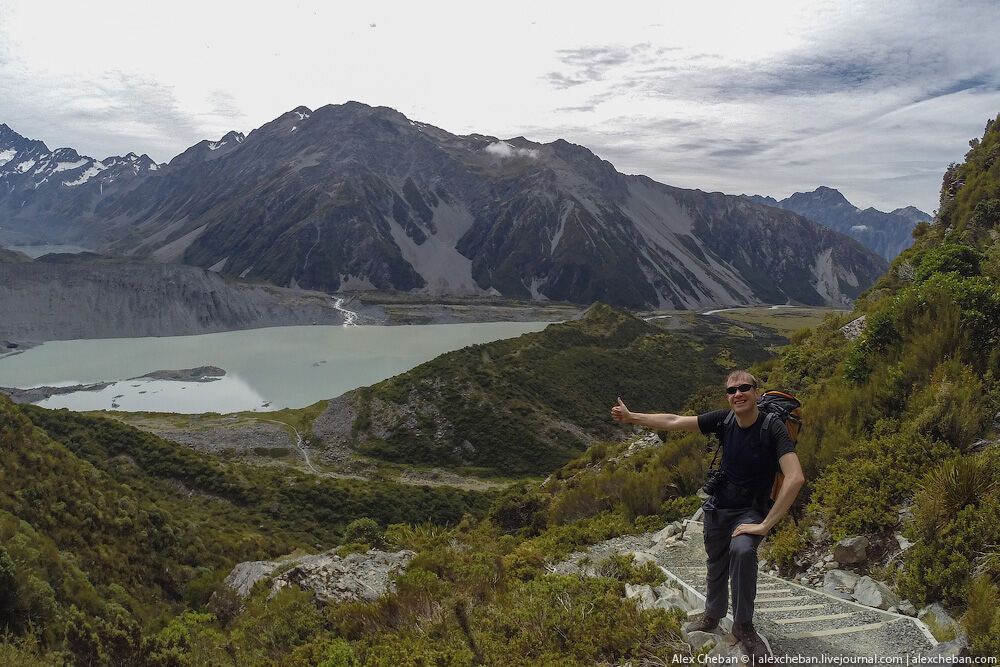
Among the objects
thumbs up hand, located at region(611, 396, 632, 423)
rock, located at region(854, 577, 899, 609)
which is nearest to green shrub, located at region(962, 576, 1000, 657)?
rock, located at region(854, 577, 899, 609)

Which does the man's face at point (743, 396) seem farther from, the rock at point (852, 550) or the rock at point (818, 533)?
the rock at point (818, 533)

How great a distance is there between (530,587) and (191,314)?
132 metres

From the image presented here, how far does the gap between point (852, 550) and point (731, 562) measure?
8.08 ft

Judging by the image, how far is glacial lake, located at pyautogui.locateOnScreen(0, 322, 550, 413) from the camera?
69250 mm

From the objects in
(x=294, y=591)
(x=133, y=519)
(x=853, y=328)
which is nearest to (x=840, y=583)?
(x=294, y=591)

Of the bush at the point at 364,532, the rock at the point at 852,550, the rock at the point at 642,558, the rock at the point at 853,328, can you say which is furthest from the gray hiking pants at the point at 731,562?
the rock at the point at 853,328

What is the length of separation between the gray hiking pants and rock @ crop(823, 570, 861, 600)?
153 centimetres

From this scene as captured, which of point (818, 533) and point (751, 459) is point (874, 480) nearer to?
point (818, 533)

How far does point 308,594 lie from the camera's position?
9578mm

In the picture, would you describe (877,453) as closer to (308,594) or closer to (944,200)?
(308,594)

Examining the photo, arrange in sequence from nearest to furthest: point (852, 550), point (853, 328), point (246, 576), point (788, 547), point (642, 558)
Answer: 1. point (852, 550)
2. point (788, 547)
3. point (642, 558)
4. point (246, 576)
5. point (853, 328)

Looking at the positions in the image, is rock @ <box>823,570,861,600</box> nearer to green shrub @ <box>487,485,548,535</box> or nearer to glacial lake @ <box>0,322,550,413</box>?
green shrub @ <box>487,485,548,535</box>

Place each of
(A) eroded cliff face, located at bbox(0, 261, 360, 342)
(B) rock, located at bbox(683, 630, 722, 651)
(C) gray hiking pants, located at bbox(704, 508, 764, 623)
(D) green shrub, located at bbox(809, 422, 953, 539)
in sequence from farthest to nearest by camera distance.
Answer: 1. (A) eroded cliff face, located at bbox(0, 261, 360, 342)
2. (D) green shrub, located at bbox(809, 422, 953, 539)
3. (B) rock, located at bbox(683, 630, 722, 651)
4. (C) gray hiking pants, located at bbox(704, 508, 764, 623)

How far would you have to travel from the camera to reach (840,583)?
595 cm
